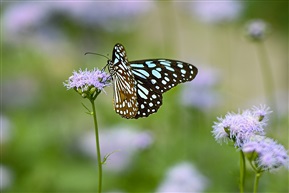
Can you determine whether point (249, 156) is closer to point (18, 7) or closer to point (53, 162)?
point (53, 162)

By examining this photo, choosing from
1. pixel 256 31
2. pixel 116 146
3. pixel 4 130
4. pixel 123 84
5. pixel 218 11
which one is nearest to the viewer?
pixel 123 84

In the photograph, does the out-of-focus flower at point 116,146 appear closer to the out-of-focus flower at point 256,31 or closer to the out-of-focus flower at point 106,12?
the out-of-focus flower at point 256,31

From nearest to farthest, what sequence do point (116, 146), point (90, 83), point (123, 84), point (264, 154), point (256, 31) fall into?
point (264, 154), point (90, 83), point (123, 84), point (256, 31), point (116, 146)

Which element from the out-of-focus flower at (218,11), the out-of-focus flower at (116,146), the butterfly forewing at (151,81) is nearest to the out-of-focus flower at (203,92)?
the out-of-focus flower at (116,146)

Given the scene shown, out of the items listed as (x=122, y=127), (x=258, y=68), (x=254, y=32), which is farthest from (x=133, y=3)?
(x=258, y=68)

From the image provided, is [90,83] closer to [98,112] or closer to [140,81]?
[140,81]

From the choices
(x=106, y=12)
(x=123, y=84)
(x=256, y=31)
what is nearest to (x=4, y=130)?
(x=106, y=12)

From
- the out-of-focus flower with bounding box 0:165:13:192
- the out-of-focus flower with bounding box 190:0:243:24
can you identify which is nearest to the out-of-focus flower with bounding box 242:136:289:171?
the out-of-focus flower with bounding box 0:165:13:192

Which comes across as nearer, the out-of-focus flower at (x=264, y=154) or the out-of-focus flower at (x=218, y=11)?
the out-of-focus flower at (x=264, y=154)
